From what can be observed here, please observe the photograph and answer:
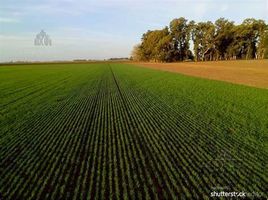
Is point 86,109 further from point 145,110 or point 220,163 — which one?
point 220,163

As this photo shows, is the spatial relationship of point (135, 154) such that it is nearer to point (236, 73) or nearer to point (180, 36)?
point (236, 73)

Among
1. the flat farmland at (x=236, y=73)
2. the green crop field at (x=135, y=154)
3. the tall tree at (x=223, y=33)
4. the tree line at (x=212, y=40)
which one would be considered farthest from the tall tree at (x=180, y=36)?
the green crop field at (x=135, y=154)

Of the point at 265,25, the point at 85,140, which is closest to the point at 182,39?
the point at 265,25

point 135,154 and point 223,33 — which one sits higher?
point 223,33

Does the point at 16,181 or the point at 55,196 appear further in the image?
the point at 16,181
